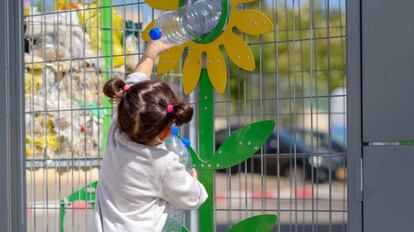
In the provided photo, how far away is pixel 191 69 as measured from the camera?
3.41 m

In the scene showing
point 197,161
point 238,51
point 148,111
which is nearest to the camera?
point 148,111

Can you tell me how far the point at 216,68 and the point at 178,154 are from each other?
39 centimetres

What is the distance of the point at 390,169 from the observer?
2.85m

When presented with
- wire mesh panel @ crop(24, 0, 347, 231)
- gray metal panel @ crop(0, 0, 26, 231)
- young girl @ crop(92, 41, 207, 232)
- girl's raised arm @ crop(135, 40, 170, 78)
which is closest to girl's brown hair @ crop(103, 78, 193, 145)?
young girl @ crop(92, 41, 207, 232)

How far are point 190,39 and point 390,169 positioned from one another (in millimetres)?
973

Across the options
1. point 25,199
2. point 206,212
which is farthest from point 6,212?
point 206,212

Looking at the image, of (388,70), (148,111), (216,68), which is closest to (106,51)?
(216,68)

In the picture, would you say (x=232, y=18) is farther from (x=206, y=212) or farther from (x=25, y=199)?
(x=25, y=199)

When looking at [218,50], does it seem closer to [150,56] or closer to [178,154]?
[150,56]

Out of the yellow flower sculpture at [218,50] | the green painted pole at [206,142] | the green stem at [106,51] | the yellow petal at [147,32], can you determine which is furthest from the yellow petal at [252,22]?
the green stem at [106,51]

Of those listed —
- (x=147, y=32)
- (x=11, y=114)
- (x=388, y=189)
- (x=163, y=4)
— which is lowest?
(x=388, y=189)

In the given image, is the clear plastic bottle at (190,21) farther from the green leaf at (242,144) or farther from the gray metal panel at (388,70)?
the gray metal panel at (388,70)

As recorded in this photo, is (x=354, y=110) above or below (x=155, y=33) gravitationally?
below

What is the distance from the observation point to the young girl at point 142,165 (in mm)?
2873
